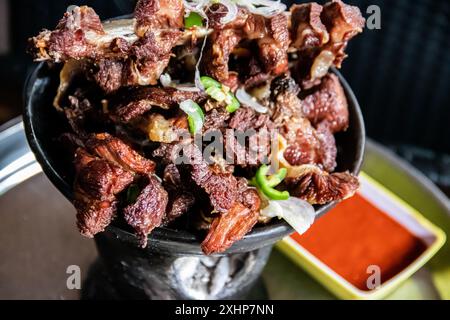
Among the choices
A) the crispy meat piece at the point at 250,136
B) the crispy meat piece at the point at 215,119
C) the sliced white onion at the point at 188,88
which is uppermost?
the sliced white onion at the point at 188,88

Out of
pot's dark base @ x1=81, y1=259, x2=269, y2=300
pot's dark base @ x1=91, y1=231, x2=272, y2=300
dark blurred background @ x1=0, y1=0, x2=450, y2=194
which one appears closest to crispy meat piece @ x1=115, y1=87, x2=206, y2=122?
pot's dark base @ x1=91, y1=231, x2=272, y2=300

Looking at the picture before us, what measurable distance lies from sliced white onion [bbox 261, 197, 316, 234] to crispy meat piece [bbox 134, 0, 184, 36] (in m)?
0.45

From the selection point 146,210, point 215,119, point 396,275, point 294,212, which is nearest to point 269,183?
point 294,212

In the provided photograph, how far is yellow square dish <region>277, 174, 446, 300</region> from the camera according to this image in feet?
6.38

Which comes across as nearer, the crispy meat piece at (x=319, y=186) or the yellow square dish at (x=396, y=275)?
the crispy meat piece at (x=319, y=186)

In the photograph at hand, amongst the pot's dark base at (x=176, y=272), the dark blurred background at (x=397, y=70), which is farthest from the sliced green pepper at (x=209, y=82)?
the dark blurred background at (x=397, y=70)

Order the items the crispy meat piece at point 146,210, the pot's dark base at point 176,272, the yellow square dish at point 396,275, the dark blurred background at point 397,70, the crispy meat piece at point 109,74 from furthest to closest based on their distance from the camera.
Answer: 1. the dark blurred background at point 397,70
2. the yellow square dish at point 396,275
3. the pot's dark base at point 176,272
4. the crispy meat piece at point 109,74
5. the crispy meat piece at point 146,210

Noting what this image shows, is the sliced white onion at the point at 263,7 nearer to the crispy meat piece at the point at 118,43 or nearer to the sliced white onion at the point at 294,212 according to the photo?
the crispy meat piece at the point at 118,43

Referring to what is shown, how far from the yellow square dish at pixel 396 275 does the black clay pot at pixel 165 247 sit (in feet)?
0.57

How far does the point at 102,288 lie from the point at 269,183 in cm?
84

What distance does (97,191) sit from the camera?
1308 millimetres

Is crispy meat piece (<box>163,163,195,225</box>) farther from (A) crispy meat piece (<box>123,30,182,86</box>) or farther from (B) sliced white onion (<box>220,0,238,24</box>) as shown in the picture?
(B) sliced white onion (<box>220,0,238,24</box>)

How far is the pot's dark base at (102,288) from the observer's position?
6.51 ft

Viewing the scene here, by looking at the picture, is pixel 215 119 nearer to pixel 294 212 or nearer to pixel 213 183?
pixel 213 183
